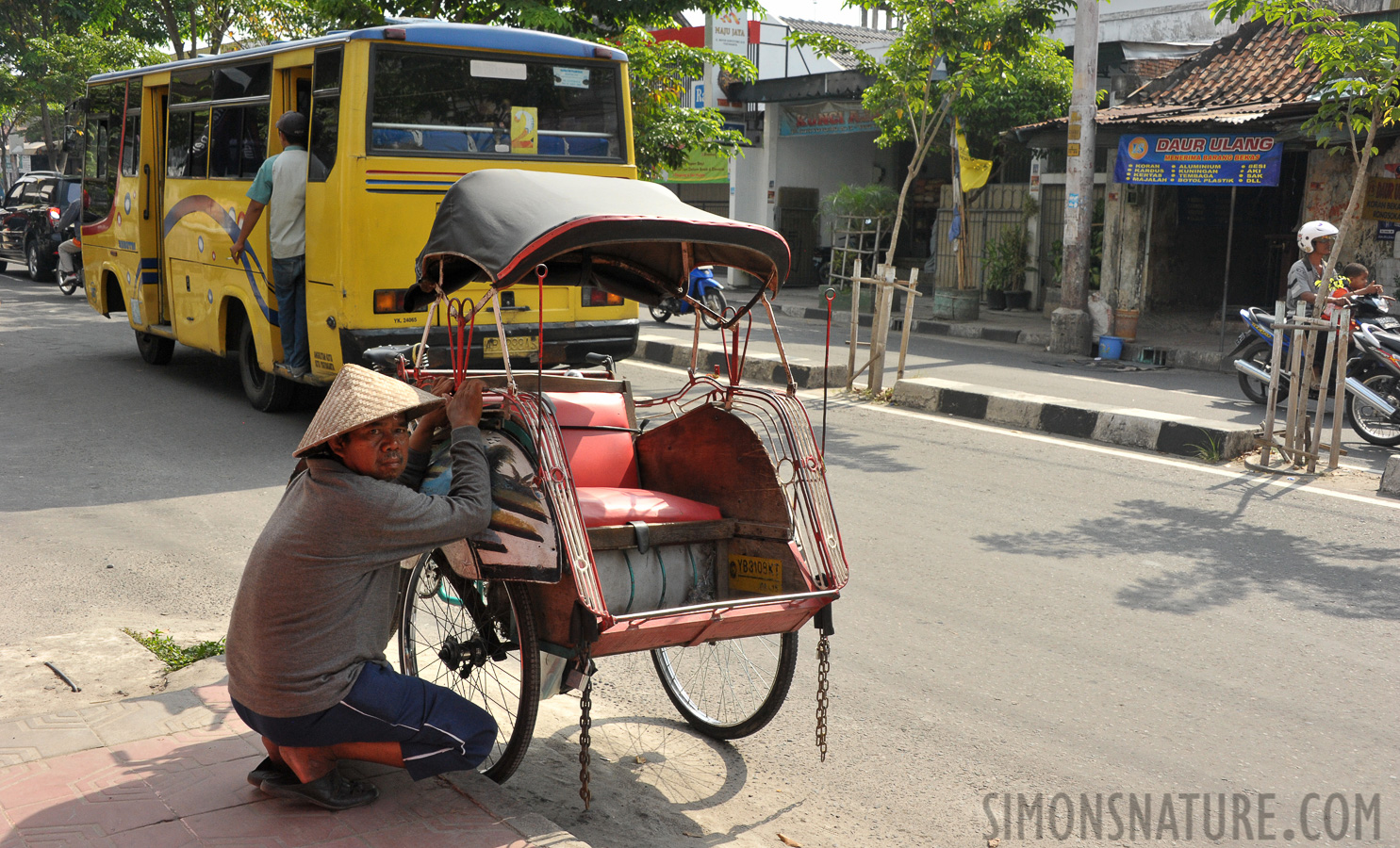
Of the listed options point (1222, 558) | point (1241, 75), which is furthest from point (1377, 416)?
point (1241, 75)

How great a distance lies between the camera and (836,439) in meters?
8.91

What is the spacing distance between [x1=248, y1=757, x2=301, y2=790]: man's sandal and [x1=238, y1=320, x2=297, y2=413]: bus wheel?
630cm

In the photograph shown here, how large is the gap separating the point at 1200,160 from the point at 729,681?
41.1 feet

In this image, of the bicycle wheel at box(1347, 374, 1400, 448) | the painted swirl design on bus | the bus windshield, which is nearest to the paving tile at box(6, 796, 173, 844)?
the bus windshield

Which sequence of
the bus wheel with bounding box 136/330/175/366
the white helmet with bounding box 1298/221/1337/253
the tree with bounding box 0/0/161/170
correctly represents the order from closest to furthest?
the white helmet with bounding box 1298/221/1337/253, the bus wheel with bounding box 136/330/175/366, the tree with bounding box 0/0/161/170

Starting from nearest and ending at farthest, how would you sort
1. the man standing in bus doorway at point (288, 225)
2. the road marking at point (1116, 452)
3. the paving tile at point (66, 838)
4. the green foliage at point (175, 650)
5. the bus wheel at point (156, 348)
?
the paving tile at point (66, 838) < the green foliage at point (175, 650) < the road marking at point (1116, 452) < the man standing in bus doorway at point (288, 225) < the bus wheel at point (156, 348)

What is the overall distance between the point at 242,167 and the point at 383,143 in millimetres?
1956

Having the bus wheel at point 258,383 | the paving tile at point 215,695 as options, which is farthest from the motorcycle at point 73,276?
the paving tile at point 215,695

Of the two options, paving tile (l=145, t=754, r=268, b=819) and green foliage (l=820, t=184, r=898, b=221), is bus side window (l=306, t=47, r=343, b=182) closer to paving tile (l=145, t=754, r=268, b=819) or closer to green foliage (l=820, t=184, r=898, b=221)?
paving tile (l=145, t=754, r=268, b=819)

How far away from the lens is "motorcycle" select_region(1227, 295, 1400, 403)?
32.0 ft

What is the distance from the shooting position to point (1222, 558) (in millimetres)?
5992

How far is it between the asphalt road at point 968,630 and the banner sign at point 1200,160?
685cm

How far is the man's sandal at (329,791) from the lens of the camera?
308cm

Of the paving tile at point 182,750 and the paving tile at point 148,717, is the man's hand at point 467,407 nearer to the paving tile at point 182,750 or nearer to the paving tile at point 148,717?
the paving tile at point 182,750
